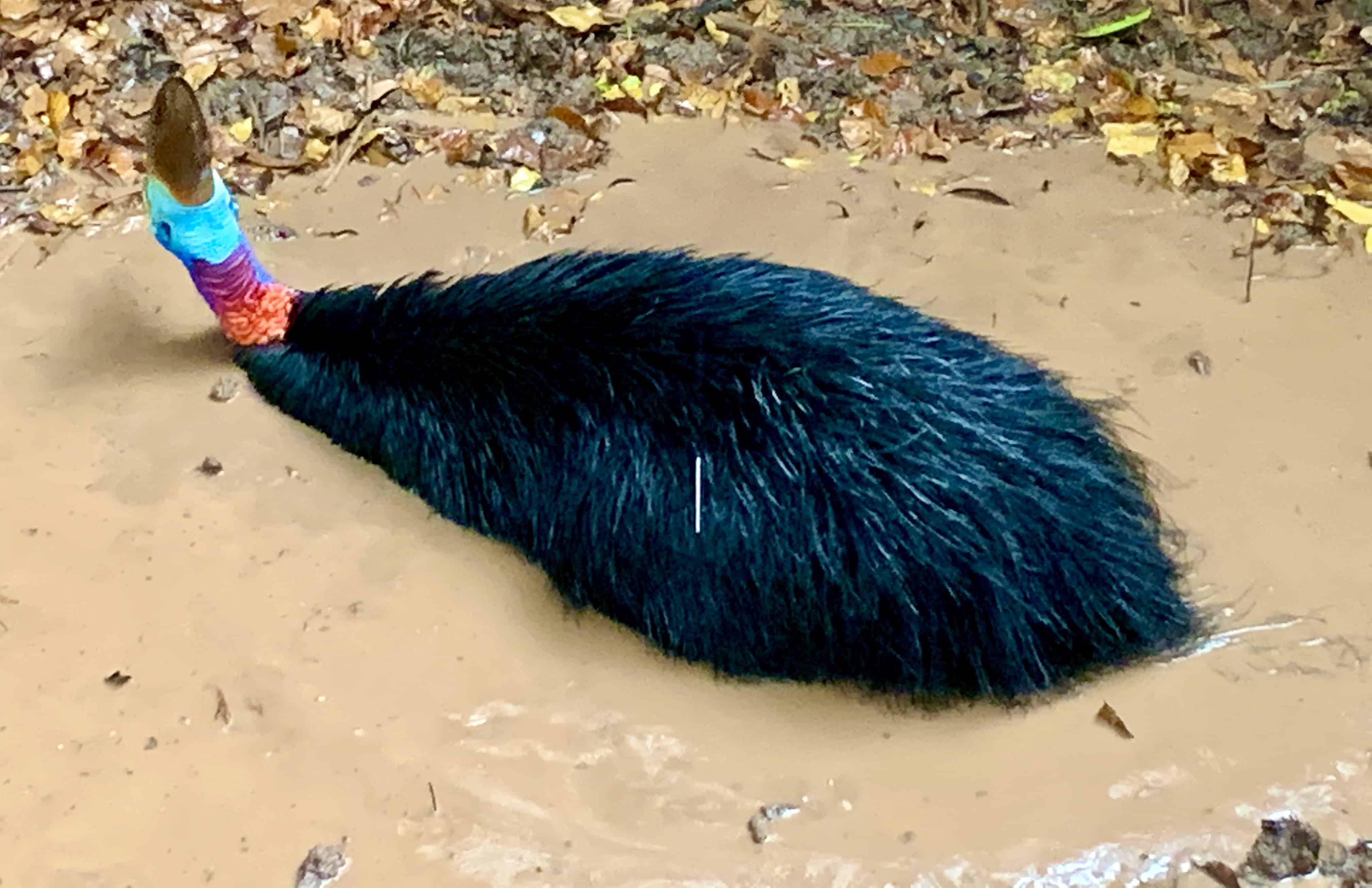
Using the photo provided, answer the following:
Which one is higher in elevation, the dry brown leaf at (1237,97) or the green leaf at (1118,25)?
the green leaf at (1118,25)

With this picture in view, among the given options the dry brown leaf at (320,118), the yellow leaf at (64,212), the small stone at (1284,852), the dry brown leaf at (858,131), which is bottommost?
the small stone at (1284,852)

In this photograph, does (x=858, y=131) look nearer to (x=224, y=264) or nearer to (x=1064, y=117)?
(x=1064, y=117)

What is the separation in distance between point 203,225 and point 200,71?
140 cm

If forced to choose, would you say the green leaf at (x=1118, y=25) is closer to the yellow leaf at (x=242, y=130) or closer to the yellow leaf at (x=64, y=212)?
the yellow leaf at (x=242, y=130)

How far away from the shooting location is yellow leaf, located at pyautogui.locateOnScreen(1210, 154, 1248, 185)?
3.22 metres

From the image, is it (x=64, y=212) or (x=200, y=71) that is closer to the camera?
(x=64, y=212)

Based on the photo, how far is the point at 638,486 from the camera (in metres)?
2.07

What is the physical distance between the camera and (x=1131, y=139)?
3.35 metres

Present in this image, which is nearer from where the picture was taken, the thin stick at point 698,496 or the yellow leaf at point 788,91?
the thin stick at point 698,496

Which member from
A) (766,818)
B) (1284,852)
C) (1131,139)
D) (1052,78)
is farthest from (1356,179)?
(766,818)

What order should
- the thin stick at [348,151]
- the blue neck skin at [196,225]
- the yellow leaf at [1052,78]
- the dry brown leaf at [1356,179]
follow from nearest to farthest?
the blue neck skin at [196,225] → the dry brown leaf at [1356,179] → the thin stick at [348,151] → the yellow leaf at [1052,78]

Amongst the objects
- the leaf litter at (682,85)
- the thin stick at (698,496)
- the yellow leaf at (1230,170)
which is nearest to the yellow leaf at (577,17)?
the leaf litter at (682,85)

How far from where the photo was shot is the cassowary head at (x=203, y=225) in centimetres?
214

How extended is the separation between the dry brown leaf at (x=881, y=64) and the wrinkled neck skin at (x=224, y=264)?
6.19ft
